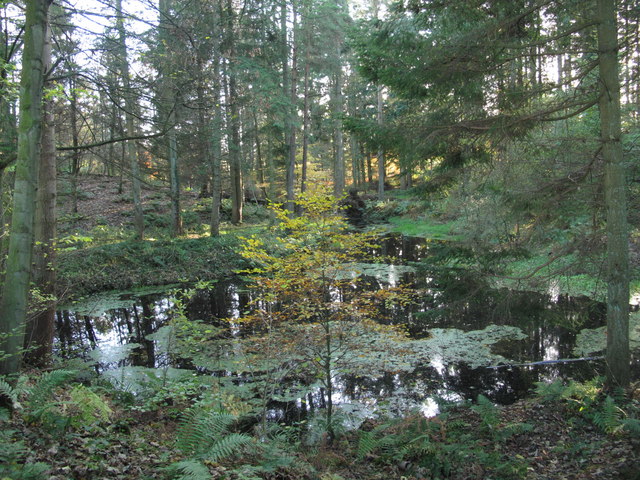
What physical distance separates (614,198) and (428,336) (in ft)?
16.0

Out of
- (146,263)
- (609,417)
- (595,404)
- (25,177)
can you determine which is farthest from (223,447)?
(146,263)

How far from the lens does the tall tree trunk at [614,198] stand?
5102 mm

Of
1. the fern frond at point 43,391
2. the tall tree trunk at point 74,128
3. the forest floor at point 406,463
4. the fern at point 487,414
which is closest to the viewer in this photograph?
the forest floor at point 406,463

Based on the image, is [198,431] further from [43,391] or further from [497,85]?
[497,85]

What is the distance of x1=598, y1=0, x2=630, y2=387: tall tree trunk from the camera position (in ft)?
16.7

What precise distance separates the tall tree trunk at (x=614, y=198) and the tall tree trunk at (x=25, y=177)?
6.42 m

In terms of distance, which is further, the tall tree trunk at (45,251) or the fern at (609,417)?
the tall tree trunk at (45,251)

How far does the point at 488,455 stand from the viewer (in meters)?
4.31

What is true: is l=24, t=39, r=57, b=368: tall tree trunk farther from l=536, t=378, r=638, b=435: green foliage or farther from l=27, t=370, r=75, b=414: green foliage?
l=536, t=378, r=638, b=435: green foliage

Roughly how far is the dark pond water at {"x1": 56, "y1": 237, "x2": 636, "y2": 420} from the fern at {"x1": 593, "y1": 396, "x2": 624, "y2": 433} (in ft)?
5.47

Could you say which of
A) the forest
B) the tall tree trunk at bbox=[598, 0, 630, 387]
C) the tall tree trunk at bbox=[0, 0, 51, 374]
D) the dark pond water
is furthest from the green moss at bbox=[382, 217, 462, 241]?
the tall tree trunk at bbox=[0, 0, 51, 374]

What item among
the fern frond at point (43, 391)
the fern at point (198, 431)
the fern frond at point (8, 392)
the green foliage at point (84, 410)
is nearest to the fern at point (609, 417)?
the fern at point (198, 431)

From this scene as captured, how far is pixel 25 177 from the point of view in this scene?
3.59 metres

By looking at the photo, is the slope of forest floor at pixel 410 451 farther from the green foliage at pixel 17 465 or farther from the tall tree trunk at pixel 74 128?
the tall tree trunk at pixel 74 128
